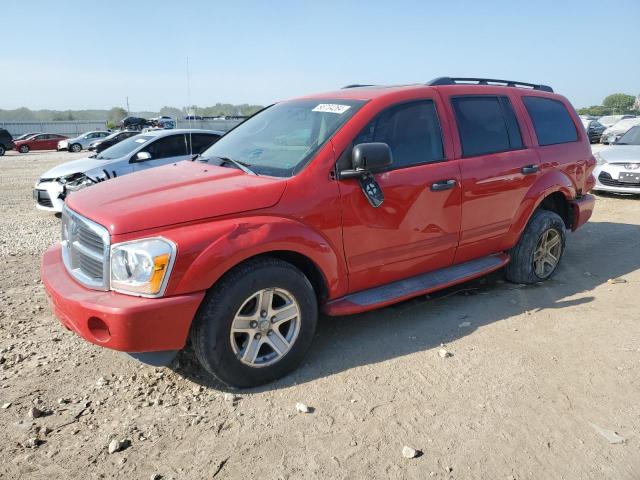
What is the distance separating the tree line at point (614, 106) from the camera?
59575mm

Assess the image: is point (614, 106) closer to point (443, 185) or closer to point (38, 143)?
point (38, 143)

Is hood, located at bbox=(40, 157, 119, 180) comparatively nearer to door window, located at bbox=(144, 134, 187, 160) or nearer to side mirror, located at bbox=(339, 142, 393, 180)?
door window, located at bbox=(144, 134, 187, 160)

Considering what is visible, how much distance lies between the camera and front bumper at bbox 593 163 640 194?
937cm

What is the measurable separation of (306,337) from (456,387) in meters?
1.01

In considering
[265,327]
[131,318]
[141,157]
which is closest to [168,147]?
[141,157]

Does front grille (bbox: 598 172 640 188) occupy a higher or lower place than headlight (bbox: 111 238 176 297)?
lower

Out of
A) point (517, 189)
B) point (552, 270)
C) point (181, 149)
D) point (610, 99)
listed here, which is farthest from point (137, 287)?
point (610, 99)

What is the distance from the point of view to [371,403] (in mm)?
2945

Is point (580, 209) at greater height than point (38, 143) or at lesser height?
lesser

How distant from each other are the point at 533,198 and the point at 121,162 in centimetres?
654

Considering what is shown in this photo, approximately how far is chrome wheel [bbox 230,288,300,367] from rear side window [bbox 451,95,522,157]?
2.02 metres

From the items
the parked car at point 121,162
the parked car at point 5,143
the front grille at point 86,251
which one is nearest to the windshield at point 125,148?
the parked car at point 121,162

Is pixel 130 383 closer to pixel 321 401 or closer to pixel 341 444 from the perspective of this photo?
pixel 321 401

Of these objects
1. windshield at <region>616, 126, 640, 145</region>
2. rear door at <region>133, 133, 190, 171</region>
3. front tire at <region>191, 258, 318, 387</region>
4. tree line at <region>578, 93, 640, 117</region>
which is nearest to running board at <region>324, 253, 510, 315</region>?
front tire at <region>191, 258, 318, 387</region>
